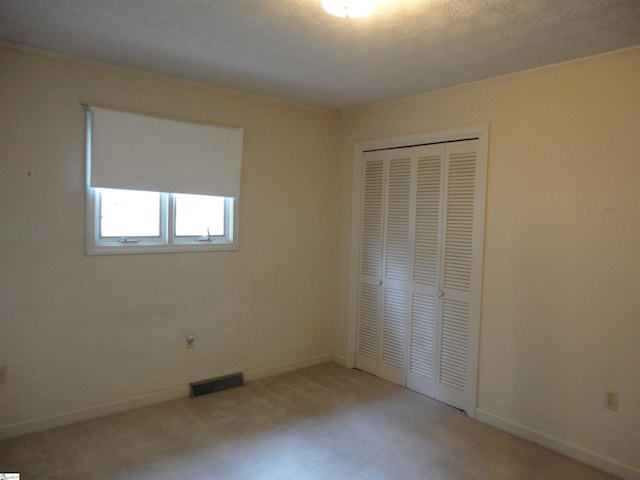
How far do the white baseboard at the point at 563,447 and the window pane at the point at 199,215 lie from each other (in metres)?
2.56

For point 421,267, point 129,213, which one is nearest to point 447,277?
point 421,267

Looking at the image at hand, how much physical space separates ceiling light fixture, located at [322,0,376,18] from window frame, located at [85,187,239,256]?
1.96 m

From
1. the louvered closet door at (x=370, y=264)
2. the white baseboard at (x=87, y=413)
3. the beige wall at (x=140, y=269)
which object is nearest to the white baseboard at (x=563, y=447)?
the louvered closet door at (x=370, y=264)

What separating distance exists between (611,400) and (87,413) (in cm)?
344

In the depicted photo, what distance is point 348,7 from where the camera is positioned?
1.93 meters

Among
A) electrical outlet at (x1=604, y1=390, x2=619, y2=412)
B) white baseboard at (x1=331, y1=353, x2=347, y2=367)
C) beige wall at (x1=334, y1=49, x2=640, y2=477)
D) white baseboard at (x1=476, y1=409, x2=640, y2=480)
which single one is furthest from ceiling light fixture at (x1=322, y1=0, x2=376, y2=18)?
white baseboard at (x1=331, y1=353, x2=347, y2=367)

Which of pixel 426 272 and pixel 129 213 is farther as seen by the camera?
pixel 426 272

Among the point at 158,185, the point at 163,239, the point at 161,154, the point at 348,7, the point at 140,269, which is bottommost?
the point at 140,269

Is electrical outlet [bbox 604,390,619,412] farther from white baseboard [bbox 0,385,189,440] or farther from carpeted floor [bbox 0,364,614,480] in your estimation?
white baseboard [bbox 0,385,189,440]

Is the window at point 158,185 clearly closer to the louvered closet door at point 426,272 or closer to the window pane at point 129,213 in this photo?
the window pane at point 129,213

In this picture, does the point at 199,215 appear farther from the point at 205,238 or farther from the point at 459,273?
the point at 459,273

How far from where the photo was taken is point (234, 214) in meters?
3.69

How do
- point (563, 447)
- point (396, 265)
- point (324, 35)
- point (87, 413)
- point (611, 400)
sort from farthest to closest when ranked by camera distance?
point (396, 265), point (87, 413), point (563, 447), point (611, 400), point (324, 35)

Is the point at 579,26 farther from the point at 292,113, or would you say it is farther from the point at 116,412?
the point at 116,412
